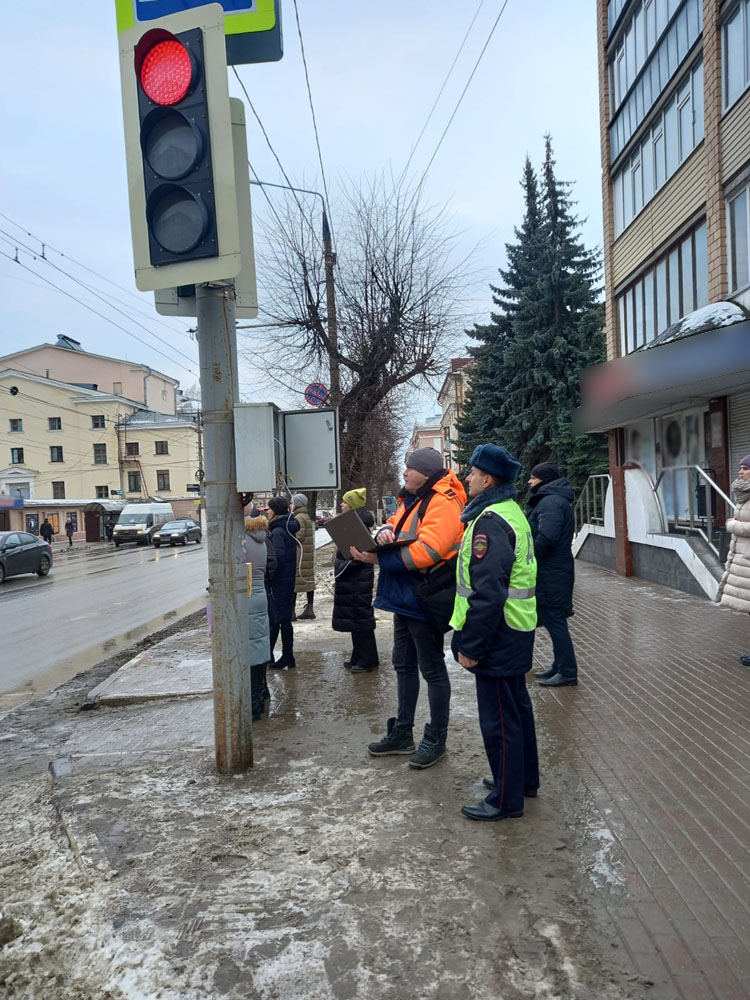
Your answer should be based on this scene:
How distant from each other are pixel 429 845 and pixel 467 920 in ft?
1.96

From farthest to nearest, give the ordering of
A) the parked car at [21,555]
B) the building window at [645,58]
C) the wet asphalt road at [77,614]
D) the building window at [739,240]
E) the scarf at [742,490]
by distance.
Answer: the parked car at [21,555] → the building window at [645,58] → the building window at [739,240] → the wet asphalt road at [77,614] → the scarf at [742,490]

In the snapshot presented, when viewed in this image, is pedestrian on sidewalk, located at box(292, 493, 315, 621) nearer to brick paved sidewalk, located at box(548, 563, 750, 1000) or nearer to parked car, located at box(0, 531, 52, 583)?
brick paved sidewalk, located at box(548, 563, 750, 1000)

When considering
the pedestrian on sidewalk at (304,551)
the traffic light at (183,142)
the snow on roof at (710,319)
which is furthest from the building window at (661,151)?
the traffic light at (183,142)

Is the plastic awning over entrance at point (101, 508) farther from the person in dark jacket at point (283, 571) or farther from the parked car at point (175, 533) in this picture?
the person in dark jacket at point (283, 571)

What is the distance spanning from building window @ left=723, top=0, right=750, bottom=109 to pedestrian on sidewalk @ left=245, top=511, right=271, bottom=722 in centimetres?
1023

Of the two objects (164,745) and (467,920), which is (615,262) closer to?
(164,745)

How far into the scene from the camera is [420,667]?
439 centimetres

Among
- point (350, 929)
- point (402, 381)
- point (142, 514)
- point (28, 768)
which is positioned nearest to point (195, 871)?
point (350, 929)

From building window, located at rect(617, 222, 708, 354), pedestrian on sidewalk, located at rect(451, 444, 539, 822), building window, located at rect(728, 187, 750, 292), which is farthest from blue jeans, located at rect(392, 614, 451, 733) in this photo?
building window, located at rect(617, 222, 708, 354)

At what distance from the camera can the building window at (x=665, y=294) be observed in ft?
41.1

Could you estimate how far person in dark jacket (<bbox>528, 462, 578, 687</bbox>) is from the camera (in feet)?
19.2

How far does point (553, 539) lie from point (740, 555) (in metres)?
1.86

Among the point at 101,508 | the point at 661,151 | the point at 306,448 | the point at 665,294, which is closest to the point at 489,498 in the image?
the point at 306,448

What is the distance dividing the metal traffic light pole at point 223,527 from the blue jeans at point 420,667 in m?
0.96
